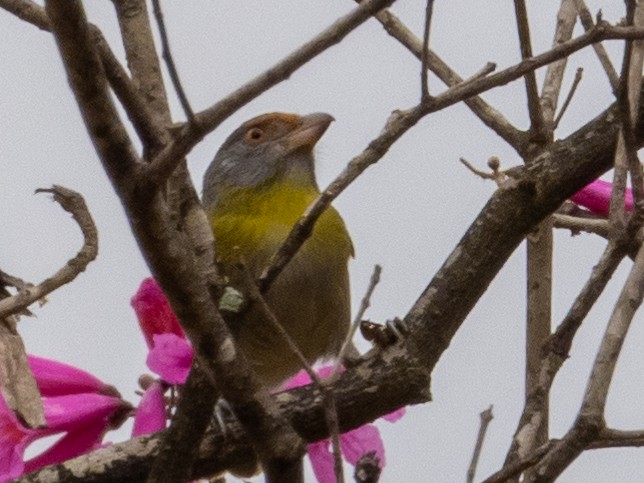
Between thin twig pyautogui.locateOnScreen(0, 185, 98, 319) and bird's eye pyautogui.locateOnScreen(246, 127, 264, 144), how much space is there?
239cm

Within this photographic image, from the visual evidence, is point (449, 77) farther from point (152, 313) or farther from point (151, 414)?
point (151, 414)

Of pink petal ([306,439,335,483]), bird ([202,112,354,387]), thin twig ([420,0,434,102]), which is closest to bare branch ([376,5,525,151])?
bird ([202,112,354,387])

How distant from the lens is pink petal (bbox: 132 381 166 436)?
3027mm

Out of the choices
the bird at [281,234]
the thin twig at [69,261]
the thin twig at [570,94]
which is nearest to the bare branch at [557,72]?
the thin twig at [570,94]

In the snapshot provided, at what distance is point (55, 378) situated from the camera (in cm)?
318

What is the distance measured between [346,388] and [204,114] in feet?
3.24

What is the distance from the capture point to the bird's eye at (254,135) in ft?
17.1

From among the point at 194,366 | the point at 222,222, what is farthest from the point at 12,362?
the point at 222,222

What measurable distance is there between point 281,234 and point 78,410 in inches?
59.8

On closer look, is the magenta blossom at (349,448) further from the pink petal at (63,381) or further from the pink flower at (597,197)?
the pink flower at (597,197)

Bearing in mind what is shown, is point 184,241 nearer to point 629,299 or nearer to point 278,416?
point 278,416

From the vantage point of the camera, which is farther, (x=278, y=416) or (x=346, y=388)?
(x=346, y=388)

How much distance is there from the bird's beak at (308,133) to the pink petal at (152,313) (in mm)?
1851

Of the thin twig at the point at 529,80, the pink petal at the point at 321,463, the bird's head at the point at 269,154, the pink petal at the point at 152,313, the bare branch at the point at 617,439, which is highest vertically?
the bird's head at the point at 269,154
